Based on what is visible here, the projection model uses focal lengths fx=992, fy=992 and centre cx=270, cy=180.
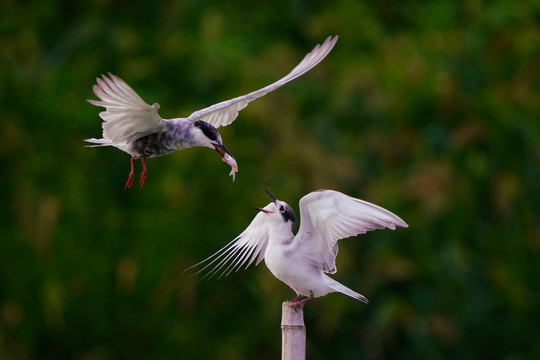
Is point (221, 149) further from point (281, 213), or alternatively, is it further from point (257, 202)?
point (257, 202)

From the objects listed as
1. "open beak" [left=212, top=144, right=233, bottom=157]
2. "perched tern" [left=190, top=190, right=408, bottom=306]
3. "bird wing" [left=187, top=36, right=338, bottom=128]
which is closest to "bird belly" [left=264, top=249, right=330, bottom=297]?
"perched tern" [left=190, top=190, right=408, bottom=306]

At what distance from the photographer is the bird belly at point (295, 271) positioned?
359 centimetres

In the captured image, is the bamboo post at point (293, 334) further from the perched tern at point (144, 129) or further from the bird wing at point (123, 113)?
the bird wing at point (123, 113)

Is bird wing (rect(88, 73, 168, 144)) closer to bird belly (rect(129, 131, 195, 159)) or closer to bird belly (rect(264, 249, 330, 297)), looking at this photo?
bird belly (rect(129, 131, 195, 159))

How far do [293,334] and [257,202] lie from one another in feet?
13.4

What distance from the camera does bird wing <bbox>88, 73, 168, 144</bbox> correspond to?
3.20 meters

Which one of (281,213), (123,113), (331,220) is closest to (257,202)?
(281,213)

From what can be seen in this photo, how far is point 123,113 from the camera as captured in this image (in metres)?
3.31

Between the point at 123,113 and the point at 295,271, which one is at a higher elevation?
the point at 123,113

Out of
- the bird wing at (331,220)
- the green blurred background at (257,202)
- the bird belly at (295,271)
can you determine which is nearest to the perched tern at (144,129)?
the bird wing at (331,220)

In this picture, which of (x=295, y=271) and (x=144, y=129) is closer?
(x=144, y=129)

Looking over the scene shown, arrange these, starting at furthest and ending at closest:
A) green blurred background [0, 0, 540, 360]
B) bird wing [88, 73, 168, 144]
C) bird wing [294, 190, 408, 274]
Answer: green blurred background [0, 0, 540, 360]
bird wing [294, 190, 408, 274]
bird wing [88, 73, 168, 144]

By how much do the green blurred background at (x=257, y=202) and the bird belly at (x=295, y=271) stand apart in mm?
3157

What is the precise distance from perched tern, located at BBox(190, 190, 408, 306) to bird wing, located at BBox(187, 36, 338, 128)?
0.39 meters
